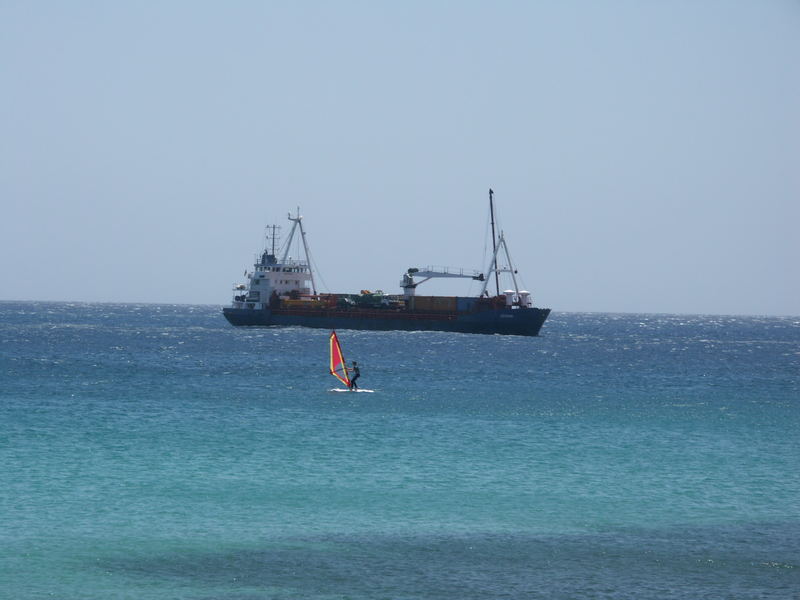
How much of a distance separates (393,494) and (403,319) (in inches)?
4530

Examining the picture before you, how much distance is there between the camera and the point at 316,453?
36938 mm

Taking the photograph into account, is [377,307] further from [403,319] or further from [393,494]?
[393,494]

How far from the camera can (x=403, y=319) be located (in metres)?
145

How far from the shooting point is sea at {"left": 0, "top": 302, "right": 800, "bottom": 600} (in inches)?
867

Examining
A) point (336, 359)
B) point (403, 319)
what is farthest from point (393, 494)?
point (403, 319)

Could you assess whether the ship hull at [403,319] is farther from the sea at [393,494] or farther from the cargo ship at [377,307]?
the sea at [393,494]

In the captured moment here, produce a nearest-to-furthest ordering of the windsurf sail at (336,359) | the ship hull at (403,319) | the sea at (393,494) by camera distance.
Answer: the sea at (393,494)
the windsurf sail at (336,359)
the ship hull at (403,319)

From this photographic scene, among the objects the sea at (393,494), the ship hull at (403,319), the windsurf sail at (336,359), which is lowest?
the sea at (393,494)

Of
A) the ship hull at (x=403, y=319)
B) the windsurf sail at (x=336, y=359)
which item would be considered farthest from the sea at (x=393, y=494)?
the ship hull at (x=403, y=319)

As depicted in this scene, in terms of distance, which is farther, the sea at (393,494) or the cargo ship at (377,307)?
the cargo ship at (377,307)

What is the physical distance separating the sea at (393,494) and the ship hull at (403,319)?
70932mm

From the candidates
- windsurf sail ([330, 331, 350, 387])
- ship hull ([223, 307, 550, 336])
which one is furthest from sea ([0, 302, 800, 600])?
ship hull ([223, 307, 550, 336])

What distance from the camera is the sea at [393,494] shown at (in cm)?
2203

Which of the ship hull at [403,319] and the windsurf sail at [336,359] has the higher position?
the ship hull at [403,319]
